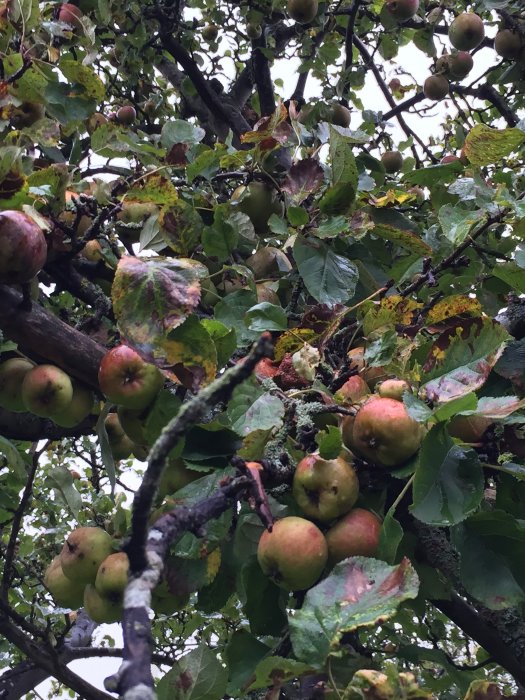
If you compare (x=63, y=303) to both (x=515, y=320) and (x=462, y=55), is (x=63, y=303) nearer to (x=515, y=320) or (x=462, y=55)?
(x=515, y=320)

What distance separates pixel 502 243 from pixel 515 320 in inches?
27.2

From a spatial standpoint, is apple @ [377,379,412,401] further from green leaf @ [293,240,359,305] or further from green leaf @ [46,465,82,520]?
green leaf @ [46,465,82,520]

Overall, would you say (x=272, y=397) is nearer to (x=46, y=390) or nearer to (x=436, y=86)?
(x=46, y=390)

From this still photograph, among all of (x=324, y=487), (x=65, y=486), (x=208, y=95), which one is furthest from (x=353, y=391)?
(x=208, y=95)

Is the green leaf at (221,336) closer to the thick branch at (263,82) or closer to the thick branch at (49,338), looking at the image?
the thick branch at (49,338)

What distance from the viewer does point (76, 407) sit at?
→ 132 centimetres

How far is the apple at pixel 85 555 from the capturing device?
122cm

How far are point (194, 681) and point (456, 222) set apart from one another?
36.7 inches

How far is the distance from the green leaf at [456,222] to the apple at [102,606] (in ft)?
2.84

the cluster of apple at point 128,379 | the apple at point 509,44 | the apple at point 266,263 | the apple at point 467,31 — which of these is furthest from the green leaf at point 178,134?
the apple at point 467,31

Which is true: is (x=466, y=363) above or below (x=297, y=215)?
below

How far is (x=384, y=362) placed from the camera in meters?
1.11

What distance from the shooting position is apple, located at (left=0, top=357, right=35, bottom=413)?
52.0 inches

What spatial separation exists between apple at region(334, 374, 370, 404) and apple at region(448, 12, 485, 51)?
7.78ft
